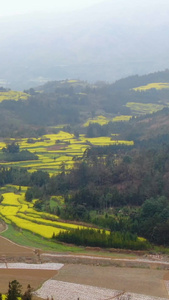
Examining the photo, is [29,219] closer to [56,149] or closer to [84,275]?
[84,275]

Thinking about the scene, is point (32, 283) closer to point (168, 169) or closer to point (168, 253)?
point (168, 253)

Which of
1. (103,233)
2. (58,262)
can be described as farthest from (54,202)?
(58,262)

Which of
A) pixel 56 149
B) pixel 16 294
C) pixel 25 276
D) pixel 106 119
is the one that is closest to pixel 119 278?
pixel 25 276

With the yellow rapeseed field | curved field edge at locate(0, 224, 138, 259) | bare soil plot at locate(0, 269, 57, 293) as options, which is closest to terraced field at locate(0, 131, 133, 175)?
the yellow rapeseed field

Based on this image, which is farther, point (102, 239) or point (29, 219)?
point (29, 219)

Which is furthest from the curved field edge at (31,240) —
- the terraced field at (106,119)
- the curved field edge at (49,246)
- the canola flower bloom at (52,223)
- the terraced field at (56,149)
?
the terraced field at (106,119)

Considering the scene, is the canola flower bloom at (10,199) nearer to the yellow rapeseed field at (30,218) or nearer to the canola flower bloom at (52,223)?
the yellow rapeseed field at (30,218)

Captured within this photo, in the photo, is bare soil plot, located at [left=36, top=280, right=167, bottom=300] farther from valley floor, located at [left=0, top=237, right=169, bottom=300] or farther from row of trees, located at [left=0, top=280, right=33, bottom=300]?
row of trees, located at [left=0, top=280, right=33, bottom=300]

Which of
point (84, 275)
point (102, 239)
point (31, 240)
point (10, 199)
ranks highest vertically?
point (10, 199)
